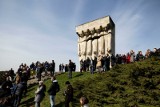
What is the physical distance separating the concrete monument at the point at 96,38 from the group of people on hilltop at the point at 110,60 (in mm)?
2187

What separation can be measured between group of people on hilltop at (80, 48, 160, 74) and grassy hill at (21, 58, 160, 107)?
395cm

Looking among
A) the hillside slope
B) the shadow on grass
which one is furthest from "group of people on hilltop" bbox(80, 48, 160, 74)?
the shadow on grass

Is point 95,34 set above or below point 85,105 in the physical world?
above

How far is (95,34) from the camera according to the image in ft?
99.7

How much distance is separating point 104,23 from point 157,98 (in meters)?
16.4

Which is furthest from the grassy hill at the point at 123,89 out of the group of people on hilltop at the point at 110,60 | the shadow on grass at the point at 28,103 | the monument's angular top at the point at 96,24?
the monument's angular top at the point at 96,24

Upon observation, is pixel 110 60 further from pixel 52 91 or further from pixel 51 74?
pixel 52 91

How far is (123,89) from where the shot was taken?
15.6 metres

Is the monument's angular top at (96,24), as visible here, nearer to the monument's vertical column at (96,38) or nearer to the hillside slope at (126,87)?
the monument's vertical column at (96,38)

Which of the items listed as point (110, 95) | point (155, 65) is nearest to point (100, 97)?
point (110, 95)

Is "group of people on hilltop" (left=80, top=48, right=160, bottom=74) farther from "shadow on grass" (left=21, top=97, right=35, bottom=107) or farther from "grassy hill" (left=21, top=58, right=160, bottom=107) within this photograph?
"shadow on grass" (left=21, top=97, right=35, bottom=107)

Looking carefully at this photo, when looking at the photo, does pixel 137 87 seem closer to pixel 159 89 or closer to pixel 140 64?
pixel 159 89

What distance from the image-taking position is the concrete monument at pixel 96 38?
28.9 m

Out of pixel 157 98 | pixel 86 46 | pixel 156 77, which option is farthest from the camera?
pixel 86 46
